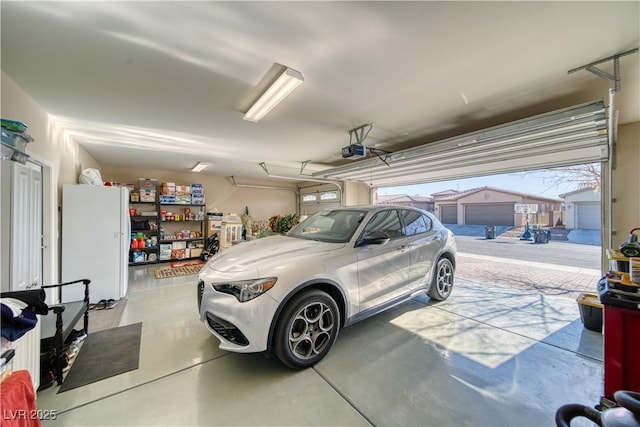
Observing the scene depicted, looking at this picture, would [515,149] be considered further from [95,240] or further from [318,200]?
[95,240]

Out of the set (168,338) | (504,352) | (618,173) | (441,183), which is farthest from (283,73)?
(441,183)

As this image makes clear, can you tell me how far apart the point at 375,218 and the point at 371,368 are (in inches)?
60.5

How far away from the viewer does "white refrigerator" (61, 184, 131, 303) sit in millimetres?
3424

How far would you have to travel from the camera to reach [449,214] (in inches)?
350

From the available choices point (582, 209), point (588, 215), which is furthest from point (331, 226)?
point (582, 209)

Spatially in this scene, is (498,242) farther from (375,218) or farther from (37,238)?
(37,238)

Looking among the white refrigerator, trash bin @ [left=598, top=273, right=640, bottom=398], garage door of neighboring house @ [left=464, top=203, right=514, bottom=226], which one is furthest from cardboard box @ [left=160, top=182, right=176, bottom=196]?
garage door of neighboring house @ [left=464, top=203, right=514, bottom=226]

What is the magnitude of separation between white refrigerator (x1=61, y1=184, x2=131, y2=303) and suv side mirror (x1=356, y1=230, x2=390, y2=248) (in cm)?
383

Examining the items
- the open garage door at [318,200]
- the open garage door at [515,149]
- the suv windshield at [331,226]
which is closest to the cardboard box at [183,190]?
the open garage door at [318,200]

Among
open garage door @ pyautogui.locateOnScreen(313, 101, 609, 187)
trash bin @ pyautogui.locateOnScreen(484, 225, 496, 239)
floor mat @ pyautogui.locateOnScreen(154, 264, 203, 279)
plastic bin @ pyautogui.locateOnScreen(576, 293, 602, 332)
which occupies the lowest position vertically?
floor mat @ pyautogui.locateOnScreen(154, 264, 203, 279)

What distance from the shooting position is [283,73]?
2.05 meters

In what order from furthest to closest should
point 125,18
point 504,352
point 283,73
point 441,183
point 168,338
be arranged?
point 441,183, point 168,338, point 504,352, point 283,73, point 125,18

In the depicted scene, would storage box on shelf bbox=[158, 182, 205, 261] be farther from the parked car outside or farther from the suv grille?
the suv grille

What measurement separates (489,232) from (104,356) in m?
11.6
